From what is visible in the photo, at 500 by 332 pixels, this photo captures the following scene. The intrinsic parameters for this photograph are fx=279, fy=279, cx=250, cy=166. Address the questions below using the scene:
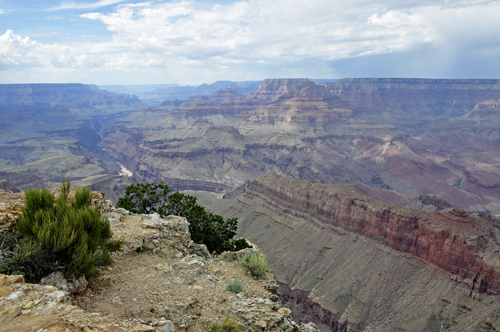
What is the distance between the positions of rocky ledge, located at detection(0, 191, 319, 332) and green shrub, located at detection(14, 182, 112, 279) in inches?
31.1

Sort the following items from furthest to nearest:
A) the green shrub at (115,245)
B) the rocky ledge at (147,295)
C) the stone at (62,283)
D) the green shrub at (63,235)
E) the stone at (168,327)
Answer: the green shrub at (115,245)
the green shrub at (63,235)
the stone at (62,283)
the stone at (168,327)
the rocky ledge at (147,295)

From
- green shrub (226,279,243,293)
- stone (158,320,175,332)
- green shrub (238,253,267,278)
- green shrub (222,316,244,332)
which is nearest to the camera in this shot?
stone (158,320,175,332)

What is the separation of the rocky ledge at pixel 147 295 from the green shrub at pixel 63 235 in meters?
0.79

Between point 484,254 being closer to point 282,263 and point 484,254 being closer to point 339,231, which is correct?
point 339,231

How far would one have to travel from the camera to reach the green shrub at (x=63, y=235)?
1175 cm

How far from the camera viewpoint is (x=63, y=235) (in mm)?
12273

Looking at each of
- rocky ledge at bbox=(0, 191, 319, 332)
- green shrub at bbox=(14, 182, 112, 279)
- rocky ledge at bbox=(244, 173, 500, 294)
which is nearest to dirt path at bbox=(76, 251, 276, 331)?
rocky ledge at bbox=(0, 191, 319, 332)

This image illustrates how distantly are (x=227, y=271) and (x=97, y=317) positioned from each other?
29.8ft

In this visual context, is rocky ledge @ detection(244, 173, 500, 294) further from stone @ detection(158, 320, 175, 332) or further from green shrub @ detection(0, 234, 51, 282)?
green shrub @ detection(0, 234, 51, 282)

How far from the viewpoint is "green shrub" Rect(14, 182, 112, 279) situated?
11750 mm

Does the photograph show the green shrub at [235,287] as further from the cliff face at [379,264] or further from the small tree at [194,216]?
the cliff face at [379,264]

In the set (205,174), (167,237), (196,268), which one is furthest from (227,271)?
(205,174)

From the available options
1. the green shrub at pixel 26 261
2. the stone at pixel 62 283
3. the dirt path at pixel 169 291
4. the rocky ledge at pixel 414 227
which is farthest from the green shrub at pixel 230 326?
the rocky ledge at pixel 414 227

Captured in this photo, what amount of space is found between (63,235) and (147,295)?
4.61 m
